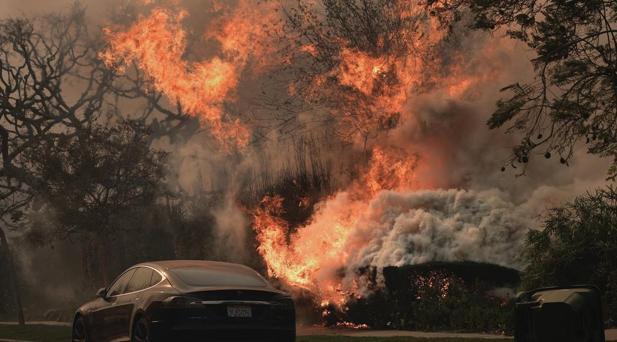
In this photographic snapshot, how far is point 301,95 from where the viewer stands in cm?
2842

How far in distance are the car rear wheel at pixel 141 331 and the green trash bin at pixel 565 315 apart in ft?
18.3

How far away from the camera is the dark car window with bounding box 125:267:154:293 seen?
1280 centimetres

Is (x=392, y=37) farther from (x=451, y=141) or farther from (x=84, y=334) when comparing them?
(x=84, y=334)

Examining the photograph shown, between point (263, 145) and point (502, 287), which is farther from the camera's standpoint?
point (263, 145)

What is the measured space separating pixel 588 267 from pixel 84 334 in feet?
27.7

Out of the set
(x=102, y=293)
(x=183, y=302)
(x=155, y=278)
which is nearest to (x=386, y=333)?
(x=102, y=293)

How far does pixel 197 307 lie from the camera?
458 inches

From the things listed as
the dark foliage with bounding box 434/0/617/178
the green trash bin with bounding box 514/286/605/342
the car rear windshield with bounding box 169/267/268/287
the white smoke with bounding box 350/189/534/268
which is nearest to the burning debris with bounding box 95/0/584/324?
the white smoke with bounding box 350/189/534/268

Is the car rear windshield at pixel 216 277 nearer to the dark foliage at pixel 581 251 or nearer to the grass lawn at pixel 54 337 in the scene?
the grass lawn at pixel 54 337

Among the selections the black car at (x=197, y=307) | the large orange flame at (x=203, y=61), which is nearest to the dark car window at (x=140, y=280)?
the black car at (x=197, y=307)

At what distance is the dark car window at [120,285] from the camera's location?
1346cm

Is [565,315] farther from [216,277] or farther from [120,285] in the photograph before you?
[120,285]

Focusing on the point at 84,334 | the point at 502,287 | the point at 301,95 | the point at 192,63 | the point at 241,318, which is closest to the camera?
the point at 241,318

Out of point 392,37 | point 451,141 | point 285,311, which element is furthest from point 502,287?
point 392,37
